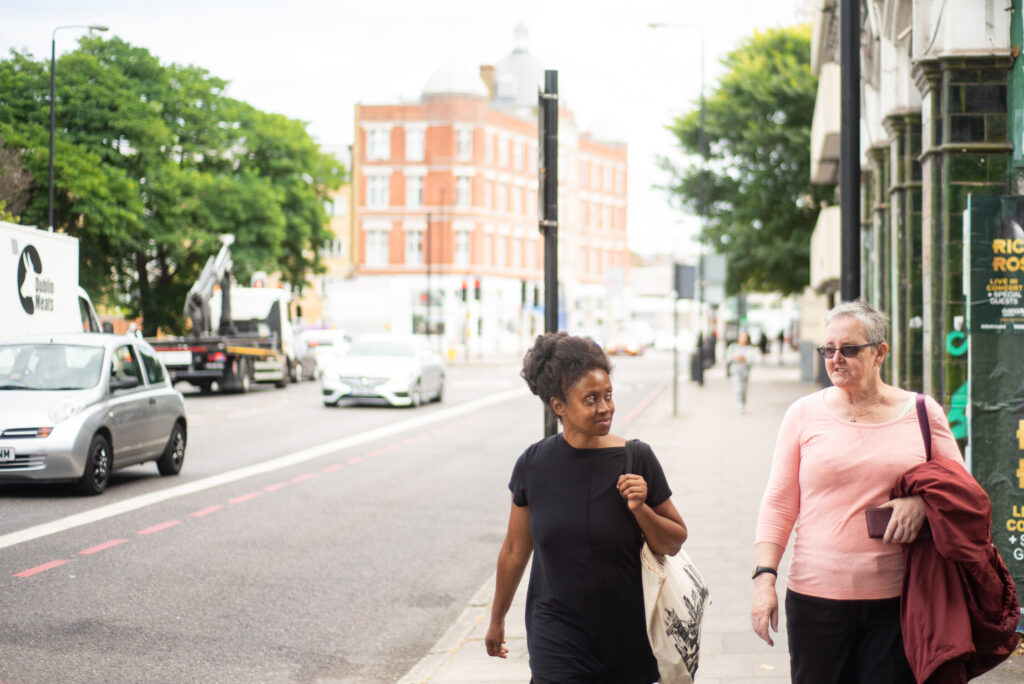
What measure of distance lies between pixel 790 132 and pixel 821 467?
32.2m

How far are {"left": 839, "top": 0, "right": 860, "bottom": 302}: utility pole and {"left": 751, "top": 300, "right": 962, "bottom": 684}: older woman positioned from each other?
471cm

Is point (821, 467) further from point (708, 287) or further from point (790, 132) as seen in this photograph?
point (790, 132)

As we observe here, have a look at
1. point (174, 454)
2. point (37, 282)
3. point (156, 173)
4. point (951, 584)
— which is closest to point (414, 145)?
point (156, 173)

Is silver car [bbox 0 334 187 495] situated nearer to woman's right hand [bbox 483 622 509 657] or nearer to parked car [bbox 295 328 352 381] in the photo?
woman's right hand [bbox 483 622 509 657]

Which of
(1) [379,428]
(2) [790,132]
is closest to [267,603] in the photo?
(1) [379,428]

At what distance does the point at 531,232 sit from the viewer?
3647 inches

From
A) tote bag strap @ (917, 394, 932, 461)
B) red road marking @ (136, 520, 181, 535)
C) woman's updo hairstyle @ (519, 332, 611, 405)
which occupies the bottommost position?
red road marking @ (136, 520, 181, 535)

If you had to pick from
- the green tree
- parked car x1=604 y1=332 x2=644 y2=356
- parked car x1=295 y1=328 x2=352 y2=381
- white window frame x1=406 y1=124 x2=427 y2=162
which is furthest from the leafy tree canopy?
white window frame x1=406 y1=124 x2=427 y2=162

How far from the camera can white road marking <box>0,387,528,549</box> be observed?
10844 millimetres

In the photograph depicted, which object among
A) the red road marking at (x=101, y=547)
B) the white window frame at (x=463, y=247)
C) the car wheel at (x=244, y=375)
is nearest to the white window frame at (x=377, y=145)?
the white window frame at (x=463, y=247)

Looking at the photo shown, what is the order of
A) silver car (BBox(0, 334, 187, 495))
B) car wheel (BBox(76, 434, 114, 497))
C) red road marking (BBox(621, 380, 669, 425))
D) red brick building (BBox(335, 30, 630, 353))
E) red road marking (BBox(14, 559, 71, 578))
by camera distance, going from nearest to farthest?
red road marking (BBox(14, 559, 71, 578)) < silver car (BBox(0, 334, 187, 495)) < car wheel (BBox(76, 434, 114, 497)) < red road marking (BBox(621, 380, 669, 425)) < red brick building (BBox(335, 30, 630, 353))

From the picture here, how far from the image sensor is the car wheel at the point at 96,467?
12.9 m

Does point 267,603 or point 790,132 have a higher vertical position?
point 790,132

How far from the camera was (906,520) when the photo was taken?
367 centimetres
